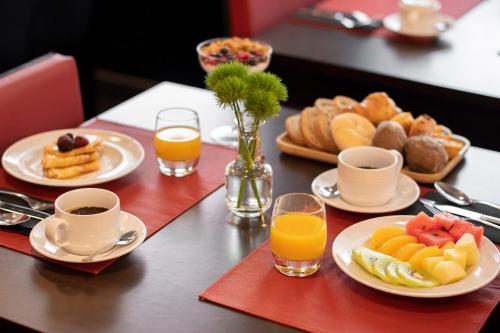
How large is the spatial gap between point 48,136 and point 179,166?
0.33 m

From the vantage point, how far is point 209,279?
1436 mm

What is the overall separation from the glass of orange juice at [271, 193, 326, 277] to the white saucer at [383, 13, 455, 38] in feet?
4.69

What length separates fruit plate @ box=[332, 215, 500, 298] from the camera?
4.45 feet

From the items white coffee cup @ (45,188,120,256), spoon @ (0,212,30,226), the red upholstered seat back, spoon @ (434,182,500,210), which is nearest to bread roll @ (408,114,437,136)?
spoon @ (434,182,500,210)

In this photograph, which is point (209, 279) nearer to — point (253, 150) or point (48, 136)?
point (253, 150)

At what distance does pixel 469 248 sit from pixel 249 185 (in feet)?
1.45

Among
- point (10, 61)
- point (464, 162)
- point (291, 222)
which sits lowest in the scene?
point (10, 61)

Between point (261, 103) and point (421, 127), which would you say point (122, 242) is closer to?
point (261, 103)

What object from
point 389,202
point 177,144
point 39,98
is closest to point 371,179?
point 389,202

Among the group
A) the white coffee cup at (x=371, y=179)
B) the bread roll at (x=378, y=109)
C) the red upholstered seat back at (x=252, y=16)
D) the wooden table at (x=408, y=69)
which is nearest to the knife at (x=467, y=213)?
the white coffee cup at (x=371, y=179)

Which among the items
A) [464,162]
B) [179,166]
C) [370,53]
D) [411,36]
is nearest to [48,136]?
[179,166]

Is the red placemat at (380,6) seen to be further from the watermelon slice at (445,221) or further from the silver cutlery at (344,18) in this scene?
the watermelon slice at (445,221)

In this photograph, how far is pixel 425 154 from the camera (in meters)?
1.78

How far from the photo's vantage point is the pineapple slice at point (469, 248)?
142 centimetres
